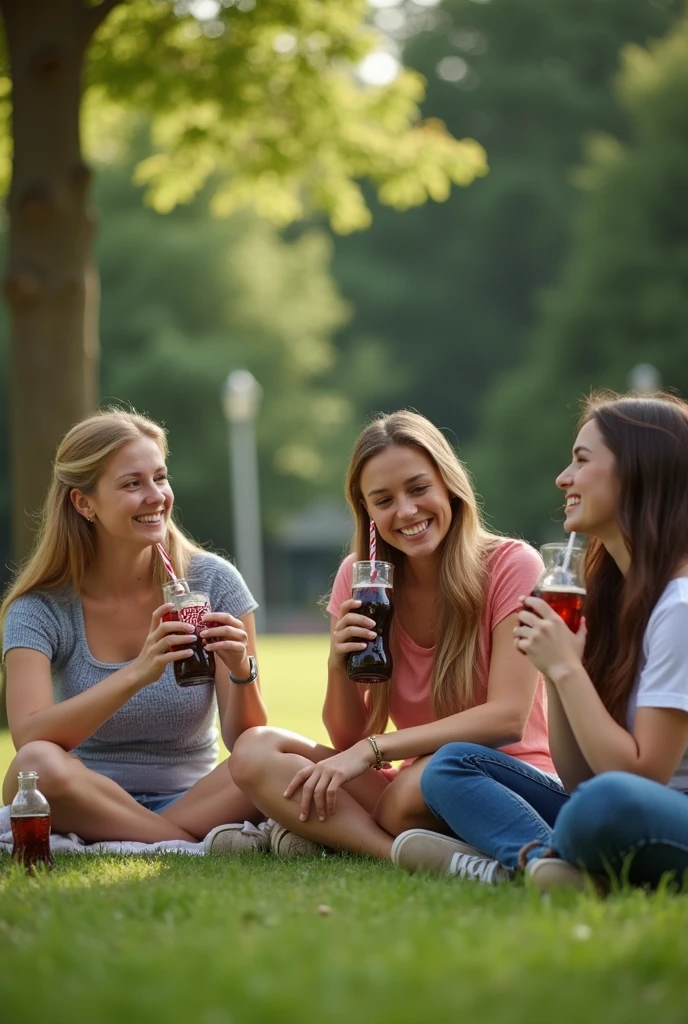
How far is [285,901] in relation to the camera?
3.65 m

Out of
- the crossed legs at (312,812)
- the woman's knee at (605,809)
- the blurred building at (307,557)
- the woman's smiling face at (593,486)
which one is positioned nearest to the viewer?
the woman's knee at (605,809)

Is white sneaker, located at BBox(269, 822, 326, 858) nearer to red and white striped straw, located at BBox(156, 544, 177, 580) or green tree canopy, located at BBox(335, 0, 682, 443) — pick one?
red and white striped straw, located at BBox(156, 544, 177, 580)

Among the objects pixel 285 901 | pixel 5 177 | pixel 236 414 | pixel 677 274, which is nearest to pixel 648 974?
pixel 285 901

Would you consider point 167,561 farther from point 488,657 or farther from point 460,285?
point 460,285

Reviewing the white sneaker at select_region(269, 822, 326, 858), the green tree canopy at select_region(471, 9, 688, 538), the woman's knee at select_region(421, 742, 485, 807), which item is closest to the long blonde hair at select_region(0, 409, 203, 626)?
the white sneaker at select_region(269, 822, 326, 858)

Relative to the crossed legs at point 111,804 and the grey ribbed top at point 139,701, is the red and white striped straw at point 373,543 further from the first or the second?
the crossed legs at point 111,804

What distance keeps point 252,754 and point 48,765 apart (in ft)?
2.38

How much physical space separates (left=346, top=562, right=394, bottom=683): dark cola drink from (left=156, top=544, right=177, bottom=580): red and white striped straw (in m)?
0.70

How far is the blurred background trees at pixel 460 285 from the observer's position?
34.2 m

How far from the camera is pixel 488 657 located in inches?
187

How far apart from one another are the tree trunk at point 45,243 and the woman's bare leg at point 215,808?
4.86 m

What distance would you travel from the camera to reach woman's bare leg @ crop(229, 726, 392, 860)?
4629mm

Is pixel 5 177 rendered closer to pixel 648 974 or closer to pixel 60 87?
pixel 60 87

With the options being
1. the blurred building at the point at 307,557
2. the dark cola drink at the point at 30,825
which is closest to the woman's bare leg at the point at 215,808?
the dark cola drink at the point at 30,825
